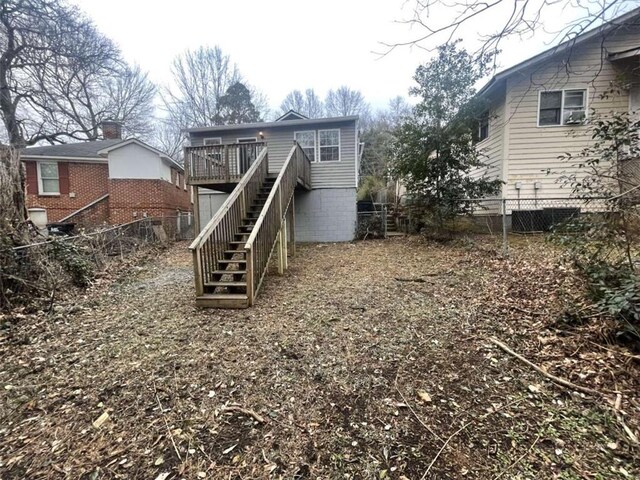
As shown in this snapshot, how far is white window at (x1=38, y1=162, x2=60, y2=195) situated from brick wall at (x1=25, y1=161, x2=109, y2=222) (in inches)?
8.0

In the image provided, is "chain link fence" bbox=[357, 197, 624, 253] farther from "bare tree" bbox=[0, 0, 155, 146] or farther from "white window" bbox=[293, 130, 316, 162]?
"bare tree" bbox=[0, 0, 155, 146]

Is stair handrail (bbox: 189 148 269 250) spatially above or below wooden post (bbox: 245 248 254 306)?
above

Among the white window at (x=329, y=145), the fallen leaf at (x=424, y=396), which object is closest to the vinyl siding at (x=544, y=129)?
the white window at (x=329, y=145)

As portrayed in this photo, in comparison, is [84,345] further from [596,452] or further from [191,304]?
[596,452]

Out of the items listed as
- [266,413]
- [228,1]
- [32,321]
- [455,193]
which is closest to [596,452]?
[266,413]

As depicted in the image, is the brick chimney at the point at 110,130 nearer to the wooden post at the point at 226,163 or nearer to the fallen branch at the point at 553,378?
the wooden post at the point at 226,163

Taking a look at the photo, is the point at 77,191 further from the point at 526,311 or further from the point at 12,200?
the point at 526,311

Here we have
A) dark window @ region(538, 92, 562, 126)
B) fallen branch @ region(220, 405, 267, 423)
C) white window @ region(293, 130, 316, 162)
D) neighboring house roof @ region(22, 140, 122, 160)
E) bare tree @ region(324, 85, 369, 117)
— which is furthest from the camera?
bare tree @ region(324, 85, 369, 117)

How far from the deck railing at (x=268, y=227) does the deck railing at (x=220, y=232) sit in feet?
2.31

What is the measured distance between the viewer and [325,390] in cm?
296

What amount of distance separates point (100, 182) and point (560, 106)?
1955 cm

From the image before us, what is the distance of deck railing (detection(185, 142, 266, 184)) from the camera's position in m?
9.57

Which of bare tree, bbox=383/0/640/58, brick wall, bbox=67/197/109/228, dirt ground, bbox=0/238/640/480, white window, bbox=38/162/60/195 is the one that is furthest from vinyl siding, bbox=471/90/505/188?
white window, bbox=38/162/60/195

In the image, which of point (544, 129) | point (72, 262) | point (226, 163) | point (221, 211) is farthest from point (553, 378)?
point (544, 129)
